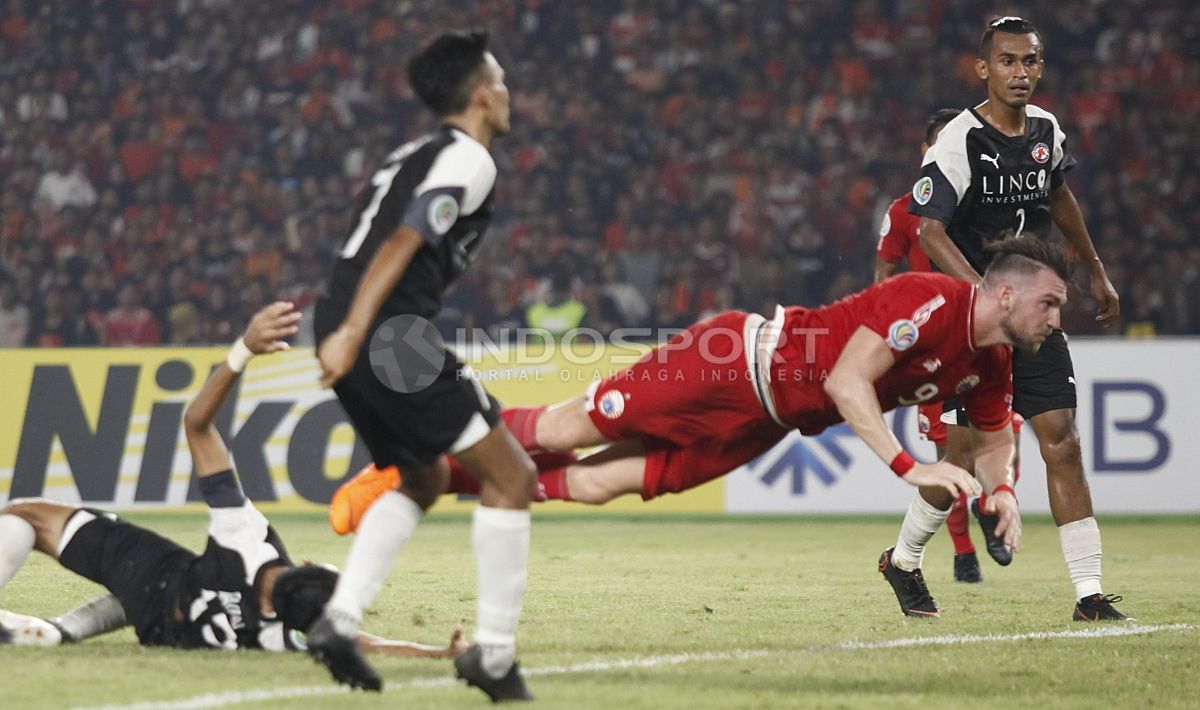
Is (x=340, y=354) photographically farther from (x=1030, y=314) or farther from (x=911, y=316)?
(x=1030, y=314)

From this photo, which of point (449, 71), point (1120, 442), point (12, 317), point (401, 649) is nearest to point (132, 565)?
point (401, 649)

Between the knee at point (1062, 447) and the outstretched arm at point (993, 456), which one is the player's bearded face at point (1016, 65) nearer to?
the knee at point (1062, 447)

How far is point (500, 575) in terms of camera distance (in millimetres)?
4430

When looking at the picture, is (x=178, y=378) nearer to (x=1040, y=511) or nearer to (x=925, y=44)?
(x=1040, y=511)

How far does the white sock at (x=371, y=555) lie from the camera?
4.38 metres

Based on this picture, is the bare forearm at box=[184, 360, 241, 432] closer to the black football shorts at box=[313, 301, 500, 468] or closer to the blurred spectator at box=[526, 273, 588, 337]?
the black football shorts at box=[313, 301, 500, 468]

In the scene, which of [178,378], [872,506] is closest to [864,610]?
[872,506]

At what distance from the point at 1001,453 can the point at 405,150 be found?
2586mm

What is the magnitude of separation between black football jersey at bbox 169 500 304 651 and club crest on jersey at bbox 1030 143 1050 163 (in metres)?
3.78

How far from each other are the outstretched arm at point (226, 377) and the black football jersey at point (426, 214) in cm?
36

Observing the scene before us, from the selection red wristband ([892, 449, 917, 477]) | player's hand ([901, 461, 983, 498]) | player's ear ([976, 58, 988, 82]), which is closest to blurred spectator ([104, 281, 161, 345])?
player's ear ([976, 58, 988, 82])

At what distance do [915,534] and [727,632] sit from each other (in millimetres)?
1194

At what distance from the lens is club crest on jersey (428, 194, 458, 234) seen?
14.3 ft

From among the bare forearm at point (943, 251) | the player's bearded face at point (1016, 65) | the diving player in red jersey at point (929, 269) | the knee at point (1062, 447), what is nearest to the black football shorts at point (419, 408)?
the bare forearm at point (943, 251)
